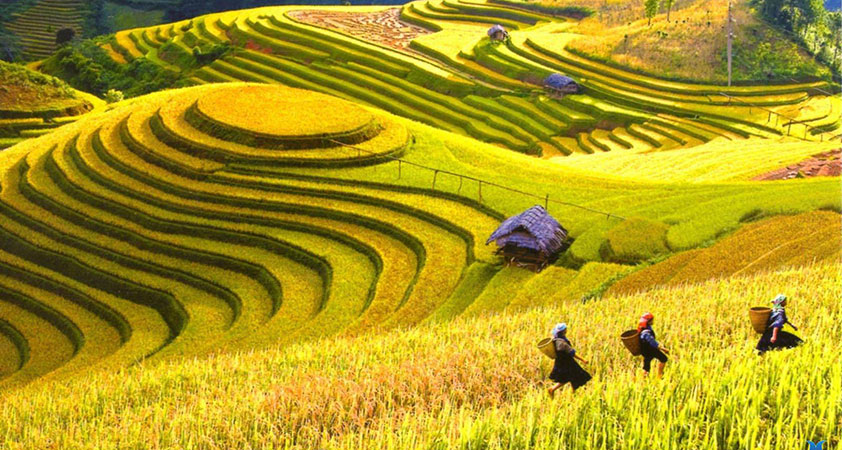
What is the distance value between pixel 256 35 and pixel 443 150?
44.3 meters

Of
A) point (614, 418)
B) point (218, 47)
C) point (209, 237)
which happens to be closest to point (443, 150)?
point (209, 237)

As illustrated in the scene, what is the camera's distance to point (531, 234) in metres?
21.4

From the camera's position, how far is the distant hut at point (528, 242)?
21.4m

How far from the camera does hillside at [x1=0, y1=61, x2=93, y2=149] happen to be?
42.8m

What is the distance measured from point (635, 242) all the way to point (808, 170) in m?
15.7

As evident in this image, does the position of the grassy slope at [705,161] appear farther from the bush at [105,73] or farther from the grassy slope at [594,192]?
the bush at [105,73]

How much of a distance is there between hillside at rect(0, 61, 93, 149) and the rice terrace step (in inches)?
6.9

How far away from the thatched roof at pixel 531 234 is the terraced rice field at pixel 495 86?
1035 inches

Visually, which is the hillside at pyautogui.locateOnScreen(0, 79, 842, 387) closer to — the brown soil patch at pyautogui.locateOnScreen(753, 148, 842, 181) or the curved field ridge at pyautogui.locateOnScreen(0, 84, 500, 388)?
the curved field ridge at pyautogui.locateOnScreen(0, 84, 500, 388)

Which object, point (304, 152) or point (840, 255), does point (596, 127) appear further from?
point (840, 255)

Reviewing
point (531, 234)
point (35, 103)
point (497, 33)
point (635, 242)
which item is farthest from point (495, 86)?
point (635, 242)

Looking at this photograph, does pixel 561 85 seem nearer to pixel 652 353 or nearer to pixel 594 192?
pixel 594 192

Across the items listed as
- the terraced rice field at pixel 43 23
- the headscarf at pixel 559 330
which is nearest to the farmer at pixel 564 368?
the headscarf at pixel 559 330

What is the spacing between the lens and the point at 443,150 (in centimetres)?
3194
